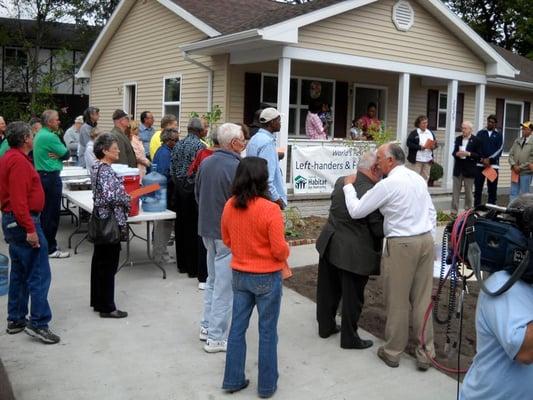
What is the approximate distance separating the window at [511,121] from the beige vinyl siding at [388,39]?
4743 millimetres

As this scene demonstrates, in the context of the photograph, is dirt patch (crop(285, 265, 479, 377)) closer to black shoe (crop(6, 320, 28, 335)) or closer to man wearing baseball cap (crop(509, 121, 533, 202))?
black shoe (crop(6, 320, 28, 335))

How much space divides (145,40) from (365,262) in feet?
42.8

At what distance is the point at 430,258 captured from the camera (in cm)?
450

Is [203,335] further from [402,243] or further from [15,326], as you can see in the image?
[402,243]

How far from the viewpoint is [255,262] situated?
3857 mm

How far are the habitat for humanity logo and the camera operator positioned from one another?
28.5 ft

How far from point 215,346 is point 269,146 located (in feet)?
6.30

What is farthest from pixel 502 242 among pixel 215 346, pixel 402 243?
pixel 215 346

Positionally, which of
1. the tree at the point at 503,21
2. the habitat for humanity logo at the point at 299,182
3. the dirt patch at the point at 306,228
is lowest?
the dirt patch at the point at 306,228

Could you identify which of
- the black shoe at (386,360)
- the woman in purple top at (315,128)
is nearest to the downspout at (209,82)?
the woman in purple top at (315,128)

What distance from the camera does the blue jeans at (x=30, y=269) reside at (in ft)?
15.6

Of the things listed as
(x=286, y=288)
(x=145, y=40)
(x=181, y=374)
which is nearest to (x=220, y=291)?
(x=181, y=374)

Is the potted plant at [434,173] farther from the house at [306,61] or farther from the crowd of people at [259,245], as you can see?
the crowd of people at [259,245]

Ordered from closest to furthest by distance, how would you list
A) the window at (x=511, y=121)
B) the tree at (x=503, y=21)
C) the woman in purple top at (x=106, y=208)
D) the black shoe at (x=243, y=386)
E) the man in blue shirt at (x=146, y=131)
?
the black shoe at (x=243, y=386), the woman in purple top at (x=106, y=208), the man in blue shirt at (x=146, y=131), the window at (x=511, y=121), the tree at (x=503, y=21)
